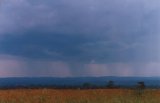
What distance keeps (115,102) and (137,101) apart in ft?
5.71

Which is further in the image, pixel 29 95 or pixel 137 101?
pixel 29 95

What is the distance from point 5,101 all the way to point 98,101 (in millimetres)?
5895

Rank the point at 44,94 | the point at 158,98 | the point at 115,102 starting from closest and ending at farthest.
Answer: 1. the point at 115,102
2. the point at 158,98
3. the point at 44,94

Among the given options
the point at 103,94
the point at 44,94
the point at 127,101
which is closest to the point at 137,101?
the point at 127,101

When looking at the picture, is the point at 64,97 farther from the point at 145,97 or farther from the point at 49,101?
the point at 145,97

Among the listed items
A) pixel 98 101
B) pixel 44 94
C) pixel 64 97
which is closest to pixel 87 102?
pixel 98 101

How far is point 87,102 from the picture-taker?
2766 centimetres

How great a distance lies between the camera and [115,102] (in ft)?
87.6

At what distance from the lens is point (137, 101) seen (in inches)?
1089

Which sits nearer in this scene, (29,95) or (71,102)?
(71,102)

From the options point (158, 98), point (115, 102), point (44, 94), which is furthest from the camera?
point (44, 94)

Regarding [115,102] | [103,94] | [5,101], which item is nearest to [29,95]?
[5,101]

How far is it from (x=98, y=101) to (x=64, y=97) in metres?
2.97

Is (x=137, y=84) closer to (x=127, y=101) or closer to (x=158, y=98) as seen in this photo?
(x=158, y=98)
